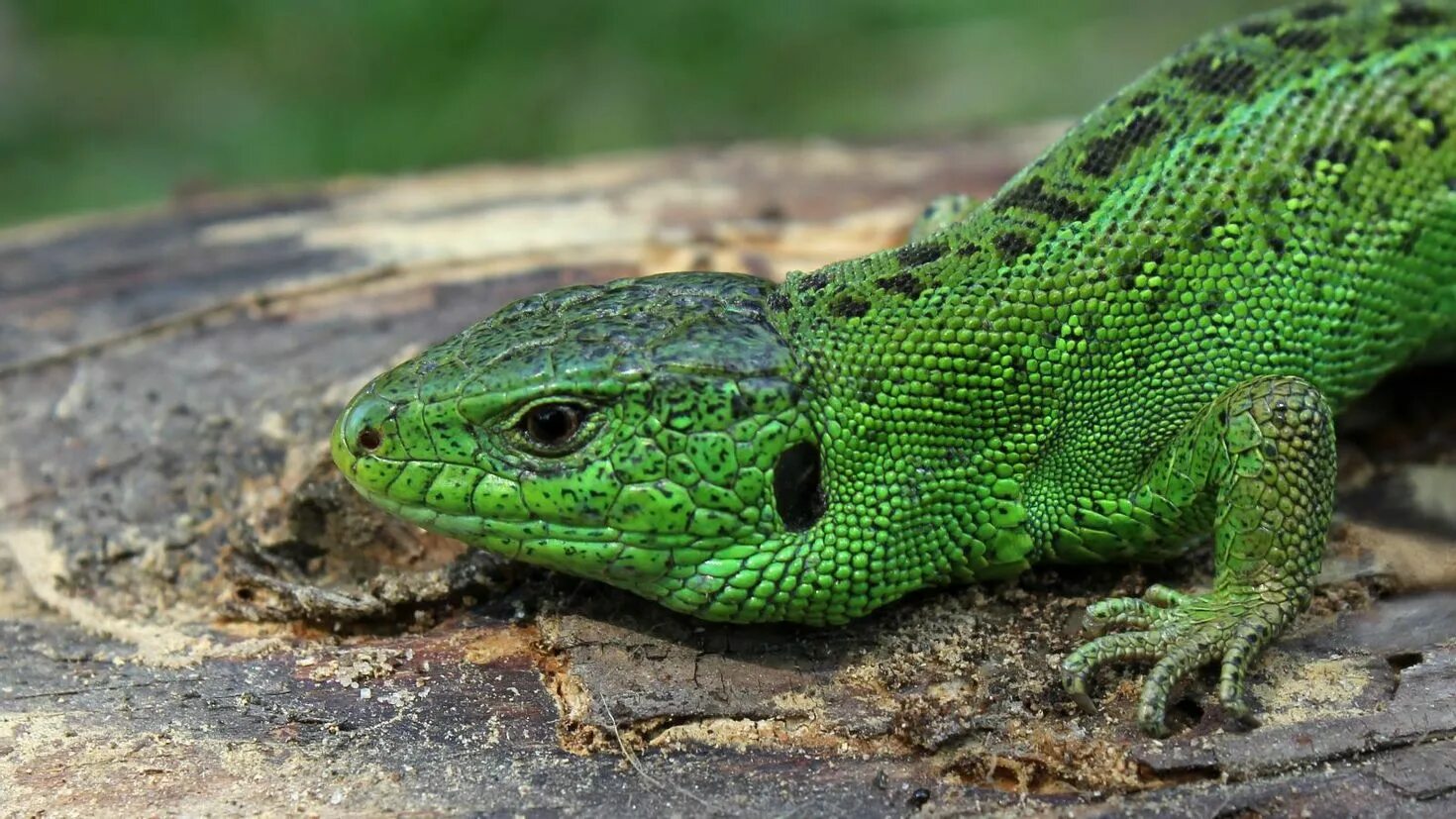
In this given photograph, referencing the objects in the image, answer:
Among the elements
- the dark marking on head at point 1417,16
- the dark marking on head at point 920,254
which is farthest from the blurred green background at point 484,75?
the dark marking on head at point 920,254

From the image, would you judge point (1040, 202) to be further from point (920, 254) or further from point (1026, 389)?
point (1026, 389)

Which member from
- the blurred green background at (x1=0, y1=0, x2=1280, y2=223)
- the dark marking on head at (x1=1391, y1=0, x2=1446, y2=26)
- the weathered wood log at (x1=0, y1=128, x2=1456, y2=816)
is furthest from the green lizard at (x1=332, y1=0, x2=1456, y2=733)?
the blurred green background at (x1=0, y1=0, x2=1280, y2=223)

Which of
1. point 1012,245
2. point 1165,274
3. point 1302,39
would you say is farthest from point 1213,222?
point 1302,39

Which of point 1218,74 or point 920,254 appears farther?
A: point 1218,74

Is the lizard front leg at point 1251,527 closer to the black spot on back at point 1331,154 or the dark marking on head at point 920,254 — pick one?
the black spot on back at point 1331,154

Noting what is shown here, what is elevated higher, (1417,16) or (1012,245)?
(1417,16)

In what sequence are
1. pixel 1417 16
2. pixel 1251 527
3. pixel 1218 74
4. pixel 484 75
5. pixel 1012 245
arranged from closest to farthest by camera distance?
pixel 1251 527, pixel 1012 245, pixel 1218 74, pixel 1417 16, pixel 484 75

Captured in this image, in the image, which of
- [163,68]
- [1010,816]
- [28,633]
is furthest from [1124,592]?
[163,68]

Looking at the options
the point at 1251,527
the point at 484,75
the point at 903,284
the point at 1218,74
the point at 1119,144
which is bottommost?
the point at 1251,527
